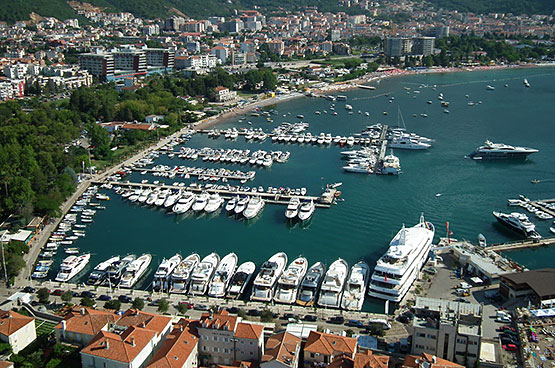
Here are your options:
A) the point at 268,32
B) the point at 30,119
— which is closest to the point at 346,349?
the point at 30,119

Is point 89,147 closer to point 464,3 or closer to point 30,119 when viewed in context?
point 30,119

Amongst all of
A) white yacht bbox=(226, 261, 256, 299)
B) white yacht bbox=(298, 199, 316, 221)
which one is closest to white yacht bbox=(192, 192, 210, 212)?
white yacht bbox=(298, 199, 316, 221)

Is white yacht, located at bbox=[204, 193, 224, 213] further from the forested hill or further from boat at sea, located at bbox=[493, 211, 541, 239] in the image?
the forested hill

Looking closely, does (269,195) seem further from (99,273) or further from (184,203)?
(99,273)

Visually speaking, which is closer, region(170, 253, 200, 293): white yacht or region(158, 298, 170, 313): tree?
region(158, 298, 170, 313): tree

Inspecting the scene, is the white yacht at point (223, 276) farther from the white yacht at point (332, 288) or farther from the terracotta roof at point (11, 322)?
the terracotta roof at point (11, 322)

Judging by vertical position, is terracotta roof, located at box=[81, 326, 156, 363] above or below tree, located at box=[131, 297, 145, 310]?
above
